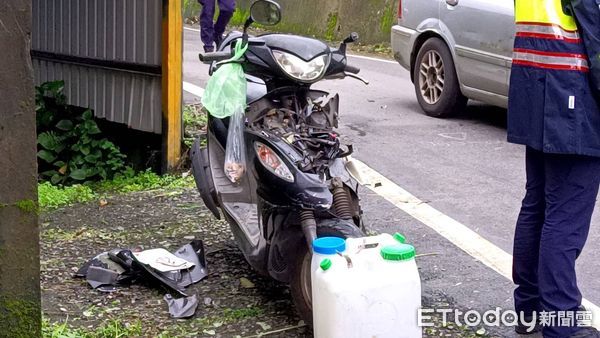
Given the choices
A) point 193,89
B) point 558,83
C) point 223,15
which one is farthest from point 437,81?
point 558,83

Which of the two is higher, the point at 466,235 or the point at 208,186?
the point at 208,186

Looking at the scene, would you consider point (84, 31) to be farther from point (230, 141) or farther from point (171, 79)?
point (230, 141)

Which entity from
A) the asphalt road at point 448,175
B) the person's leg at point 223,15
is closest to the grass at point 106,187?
the asphalt road at point 448,175

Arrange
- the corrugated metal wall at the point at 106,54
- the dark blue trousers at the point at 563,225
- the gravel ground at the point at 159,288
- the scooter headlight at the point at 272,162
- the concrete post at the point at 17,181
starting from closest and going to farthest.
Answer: the concrete post at the point at 17,181 < the dark blue trousers at the point at 563,225 < the scooter headlight at the point at 272,162 < the gravel ground at the point at 159,288 < the corrugated metal wall at the point at 106,54

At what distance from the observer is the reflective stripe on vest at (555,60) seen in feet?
11.8

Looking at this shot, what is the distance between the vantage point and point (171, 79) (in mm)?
7215

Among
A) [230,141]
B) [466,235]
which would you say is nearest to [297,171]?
[230,141]

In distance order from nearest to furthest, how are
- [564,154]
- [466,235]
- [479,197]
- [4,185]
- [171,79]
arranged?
1. [4,185]
2. [564,154]
3. [466,235]
4. [479,197]
5. [171,79]

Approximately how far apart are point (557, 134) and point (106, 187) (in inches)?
181

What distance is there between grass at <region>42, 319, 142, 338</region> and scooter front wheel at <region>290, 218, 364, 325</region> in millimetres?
781

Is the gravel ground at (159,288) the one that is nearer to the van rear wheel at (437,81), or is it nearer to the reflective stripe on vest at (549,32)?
the reflective stripe on vest at (549,32)

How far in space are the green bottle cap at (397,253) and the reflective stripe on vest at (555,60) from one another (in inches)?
39.0

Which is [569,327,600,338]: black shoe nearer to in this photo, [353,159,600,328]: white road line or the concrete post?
[353,159,600,328]: white road line

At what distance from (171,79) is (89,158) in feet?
4.35
